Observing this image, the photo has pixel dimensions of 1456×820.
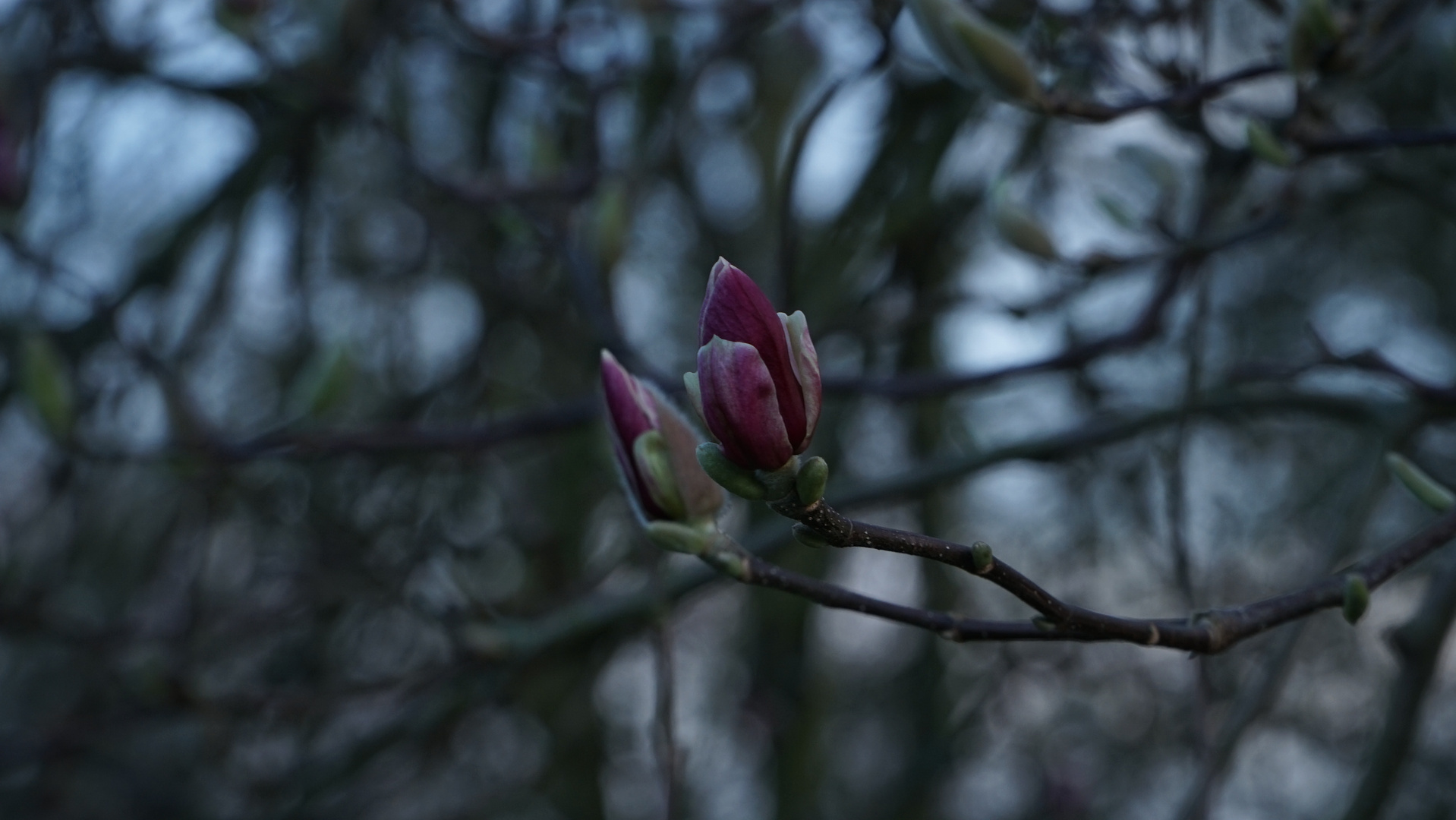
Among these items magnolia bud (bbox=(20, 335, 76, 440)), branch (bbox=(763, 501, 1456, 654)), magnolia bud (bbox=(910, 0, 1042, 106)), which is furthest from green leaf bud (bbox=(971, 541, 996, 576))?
magnolia bud (bbox=(20, 335, 76, 440))

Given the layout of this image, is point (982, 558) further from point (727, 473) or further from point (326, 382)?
point (326, 382)

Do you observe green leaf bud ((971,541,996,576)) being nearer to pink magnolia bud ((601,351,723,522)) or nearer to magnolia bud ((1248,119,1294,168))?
pink magnolia bud ((601,351,723,522))

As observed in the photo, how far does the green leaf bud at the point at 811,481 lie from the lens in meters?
0.51

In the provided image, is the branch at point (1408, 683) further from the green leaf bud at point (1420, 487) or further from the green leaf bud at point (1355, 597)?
the green leaf bud at point (1355, 597)

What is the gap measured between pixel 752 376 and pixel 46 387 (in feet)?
3.85

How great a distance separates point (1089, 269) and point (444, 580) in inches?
39.5

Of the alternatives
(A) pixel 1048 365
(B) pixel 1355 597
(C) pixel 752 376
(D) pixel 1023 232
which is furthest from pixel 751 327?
(A) pixel 1048 365

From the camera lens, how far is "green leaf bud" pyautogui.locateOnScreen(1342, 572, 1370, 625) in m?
0.63

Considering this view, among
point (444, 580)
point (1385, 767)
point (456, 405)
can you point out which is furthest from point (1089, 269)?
point (456, 405)

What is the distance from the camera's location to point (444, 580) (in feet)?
5.72

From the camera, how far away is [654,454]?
2.18ft

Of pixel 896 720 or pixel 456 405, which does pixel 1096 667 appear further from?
pixel 456 405

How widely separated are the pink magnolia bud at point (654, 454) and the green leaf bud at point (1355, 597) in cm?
33

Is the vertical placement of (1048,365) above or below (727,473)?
below
